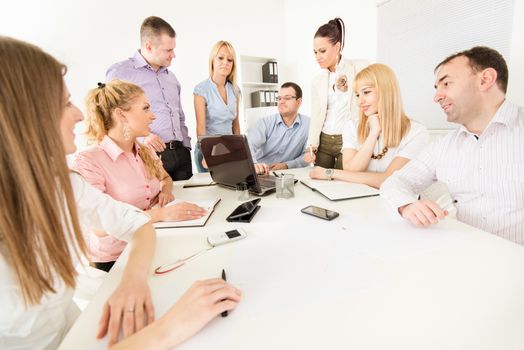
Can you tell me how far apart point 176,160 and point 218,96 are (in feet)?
2.31

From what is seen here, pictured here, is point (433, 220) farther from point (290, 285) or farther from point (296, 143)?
point (296, 143)

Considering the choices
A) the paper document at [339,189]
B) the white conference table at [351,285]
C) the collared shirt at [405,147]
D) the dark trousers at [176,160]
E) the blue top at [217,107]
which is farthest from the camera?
the blue top at [217,107]

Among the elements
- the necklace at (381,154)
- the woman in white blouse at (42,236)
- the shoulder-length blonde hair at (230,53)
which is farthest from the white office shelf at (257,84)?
the woman in white blouse at (42,236)

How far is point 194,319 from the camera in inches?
19.7

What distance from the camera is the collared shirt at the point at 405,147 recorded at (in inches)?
60.5

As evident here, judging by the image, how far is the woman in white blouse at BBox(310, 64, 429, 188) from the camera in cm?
154

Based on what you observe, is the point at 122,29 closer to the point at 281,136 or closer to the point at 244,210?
the point at 281,136

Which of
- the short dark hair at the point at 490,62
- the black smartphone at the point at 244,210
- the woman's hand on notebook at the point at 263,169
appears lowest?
the black smartphone at the point at 244,210

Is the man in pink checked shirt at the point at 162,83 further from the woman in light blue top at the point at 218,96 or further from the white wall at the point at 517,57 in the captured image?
the white wall at the point at 517,57

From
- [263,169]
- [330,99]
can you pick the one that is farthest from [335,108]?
[263,169]

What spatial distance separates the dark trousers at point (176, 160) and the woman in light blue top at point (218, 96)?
0.43ft

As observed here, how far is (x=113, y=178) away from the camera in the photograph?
1235mm

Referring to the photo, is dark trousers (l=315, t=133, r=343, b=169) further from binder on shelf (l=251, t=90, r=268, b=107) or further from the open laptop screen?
binder on shelf (l=251, t=90, r=268, b=107)

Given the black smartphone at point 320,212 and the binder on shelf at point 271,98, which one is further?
the binder on shelf at point 271,98
